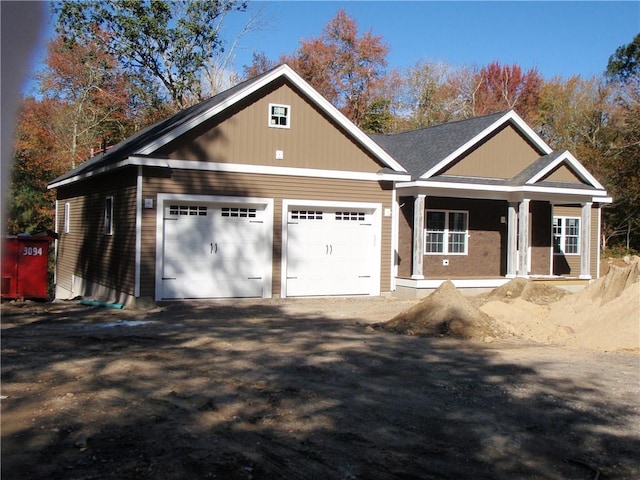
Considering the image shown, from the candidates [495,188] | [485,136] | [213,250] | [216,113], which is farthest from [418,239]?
[216,113]

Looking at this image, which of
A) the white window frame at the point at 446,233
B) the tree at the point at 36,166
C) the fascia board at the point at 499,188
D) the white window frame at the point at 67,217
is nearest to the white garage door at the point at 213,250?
the fascia board at the point at 499,188

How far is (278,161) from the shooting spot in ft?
52.0

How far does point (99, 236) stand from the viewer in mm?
17375

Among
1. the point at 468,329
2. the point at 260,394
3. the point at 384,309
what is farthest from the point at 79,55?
the point at 260,394

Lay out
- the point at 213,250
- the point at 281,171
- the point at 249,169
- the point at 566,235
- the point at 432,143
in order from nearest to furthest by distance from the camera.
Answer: the point at 213,250 < the point at 249,169 < the point at 281,171 < the point at 432,143 < the point at 566,235

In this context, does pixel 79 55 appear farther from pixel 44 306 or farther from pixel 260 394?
pixel 260 394

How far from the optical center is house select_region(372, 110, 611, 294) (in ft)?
63.1

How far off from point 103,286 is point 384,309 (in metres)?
7.27

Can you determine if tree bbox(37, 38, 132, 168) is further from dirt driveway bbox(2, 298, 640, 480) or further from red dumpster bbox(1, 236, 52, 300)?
dirt driveway bbox(2, 298, 640, 480)

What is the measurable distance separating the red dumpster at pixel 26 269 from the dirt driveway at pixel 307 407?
442 centimetres

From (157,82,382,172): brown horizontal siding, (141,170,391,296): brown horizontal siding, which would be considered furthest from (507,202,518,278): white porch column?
(157,82,382,172): brown horizontal siding

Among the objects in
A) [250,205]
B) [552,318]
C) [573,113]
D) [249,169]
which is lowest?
[552,318]

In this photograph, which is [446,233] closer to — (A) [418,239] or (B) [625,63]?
(A) [418,239]

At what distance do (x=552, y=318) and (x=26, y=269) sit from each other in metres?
11.4
